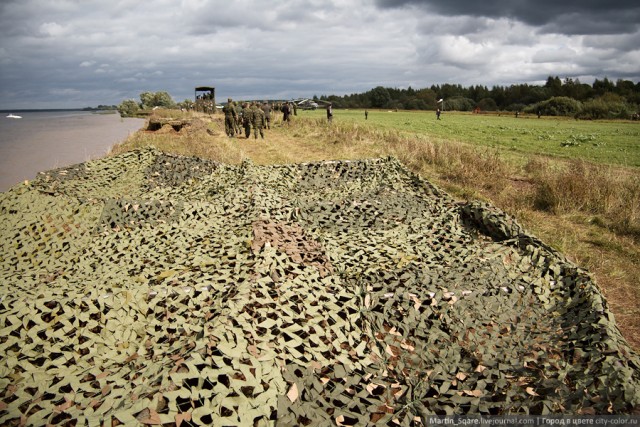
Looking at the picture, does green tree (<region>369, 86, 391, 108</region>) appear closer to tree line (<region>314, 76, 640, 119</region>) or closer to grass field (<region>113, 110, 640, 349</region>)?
tree line (<region>314, 76, 640, 119</region>)

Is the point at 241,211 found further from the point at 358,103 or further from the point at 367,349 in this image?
the point at 358,103

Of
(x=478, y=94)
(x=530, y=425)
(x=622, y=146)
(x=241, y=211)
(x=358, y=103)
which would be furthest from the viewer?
(x=358, y=103)

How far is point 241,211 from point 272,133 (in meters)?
19.5

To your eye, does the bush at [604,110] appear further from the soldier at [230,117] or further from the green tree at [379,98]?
the green tree at [379,98]

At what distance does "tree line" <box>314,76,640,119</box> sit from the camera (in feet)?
167

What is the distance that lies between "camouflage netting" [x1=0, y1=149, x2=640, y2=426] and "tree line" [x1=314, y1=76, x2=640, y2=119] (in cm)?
5614

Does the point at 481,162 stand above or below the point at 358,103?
below

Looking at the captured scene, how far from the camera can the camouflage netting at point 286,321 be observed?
2850mm

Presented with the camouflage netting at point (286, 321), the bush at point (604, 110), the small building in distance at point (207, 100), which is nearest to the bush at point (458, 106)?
the bush at point (604, 110)

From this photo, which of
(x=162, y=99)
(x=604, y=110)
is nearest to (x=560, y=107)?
(x=604, y=110)

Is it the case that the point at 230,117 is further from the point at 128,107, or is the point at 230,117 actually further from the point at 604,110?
the point at 128,107

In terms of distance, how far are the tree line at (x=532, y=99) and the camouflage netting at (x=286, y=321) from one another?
56.1 meters

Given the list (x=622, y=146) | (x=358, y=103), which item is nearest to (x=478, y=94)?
(x=358, y=103)

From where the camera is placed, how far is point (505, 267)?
16.6 feet
